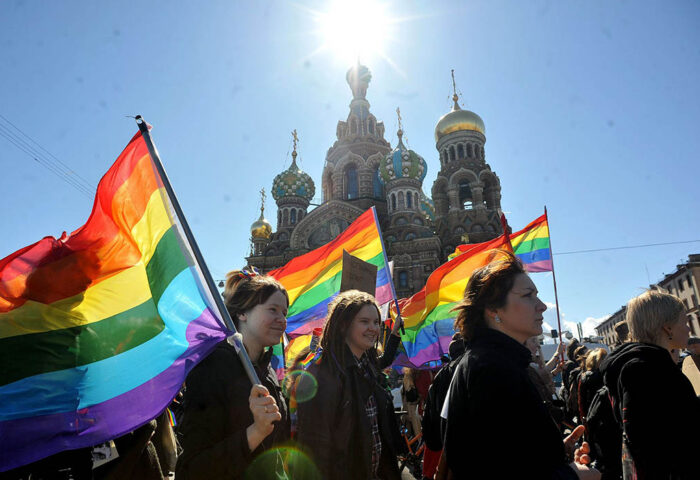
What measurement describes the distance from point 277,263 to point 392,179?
11.5 metres

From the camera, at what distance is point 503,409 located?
166cm

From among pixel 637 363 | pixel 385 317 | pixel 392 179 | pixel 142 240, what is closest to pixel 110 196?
pixel 142 240

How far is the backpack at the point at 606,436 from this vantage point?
10.4ft

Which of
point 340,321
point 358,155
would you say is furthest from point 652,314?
point 358,155

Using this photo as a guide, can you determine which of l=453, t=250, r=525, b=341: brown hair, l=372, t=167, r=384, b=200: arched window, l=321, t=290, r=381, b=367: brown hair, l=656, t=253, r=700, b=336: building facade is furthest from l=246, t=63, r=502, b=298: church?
l=453, t=250, r=525, b=341: brown hair

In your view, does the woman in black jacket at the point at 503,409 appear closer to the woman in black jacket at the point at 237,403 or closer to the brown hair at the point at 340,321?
the woman in black jacket at the point at 237,403

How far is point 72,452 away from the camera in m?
3.06

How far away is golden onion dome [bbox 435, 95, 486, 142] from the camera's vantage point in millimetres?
34094

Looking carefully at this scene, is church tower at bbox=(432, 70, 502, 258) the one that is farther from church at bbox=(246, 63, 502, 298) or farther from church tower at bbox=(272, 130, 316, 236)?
church tower at bbox=(272, 130, 316, 236)

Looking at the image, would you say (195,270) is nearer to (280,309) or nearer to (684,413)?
(280,309)

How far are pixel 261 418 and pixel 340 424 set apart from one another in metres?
0.81

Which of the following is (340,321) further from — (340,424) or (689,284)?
(689,284)

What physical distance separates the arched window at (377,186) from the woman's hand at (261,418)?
120 ft

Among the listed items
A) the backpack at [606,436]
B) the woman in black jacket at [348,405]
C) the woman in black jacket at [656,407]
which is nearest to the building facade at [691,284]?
the backpack at [606,436]
